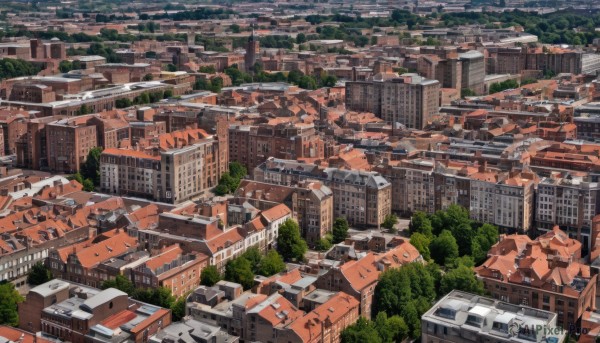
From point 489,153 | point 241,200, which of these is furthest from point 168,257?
point 489,153

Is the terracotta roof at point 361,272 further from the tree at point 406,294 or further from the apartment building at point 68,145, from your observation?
the apartment building at point 68,145

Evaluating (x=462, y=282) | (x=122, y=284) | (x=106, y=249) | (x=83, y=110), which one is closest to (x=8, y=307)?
(x=122, y=284)

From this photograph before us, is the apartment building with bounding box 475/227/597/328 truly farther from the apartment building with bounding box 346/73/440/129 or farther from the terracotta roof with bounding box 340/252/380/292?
the apartment building with bounding box 346/73/440/129

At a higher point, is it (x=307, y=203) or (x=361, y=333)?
(x=307, y=203)

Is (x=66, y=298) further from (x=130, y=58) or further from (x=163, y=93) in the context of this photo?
(x=130, y=58)

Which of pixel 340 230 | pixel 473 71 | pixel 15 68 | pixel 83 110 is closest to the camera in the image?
pixel 340 230

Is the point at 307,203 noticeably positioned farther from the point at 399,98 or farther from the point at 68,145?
the point at 399,98
